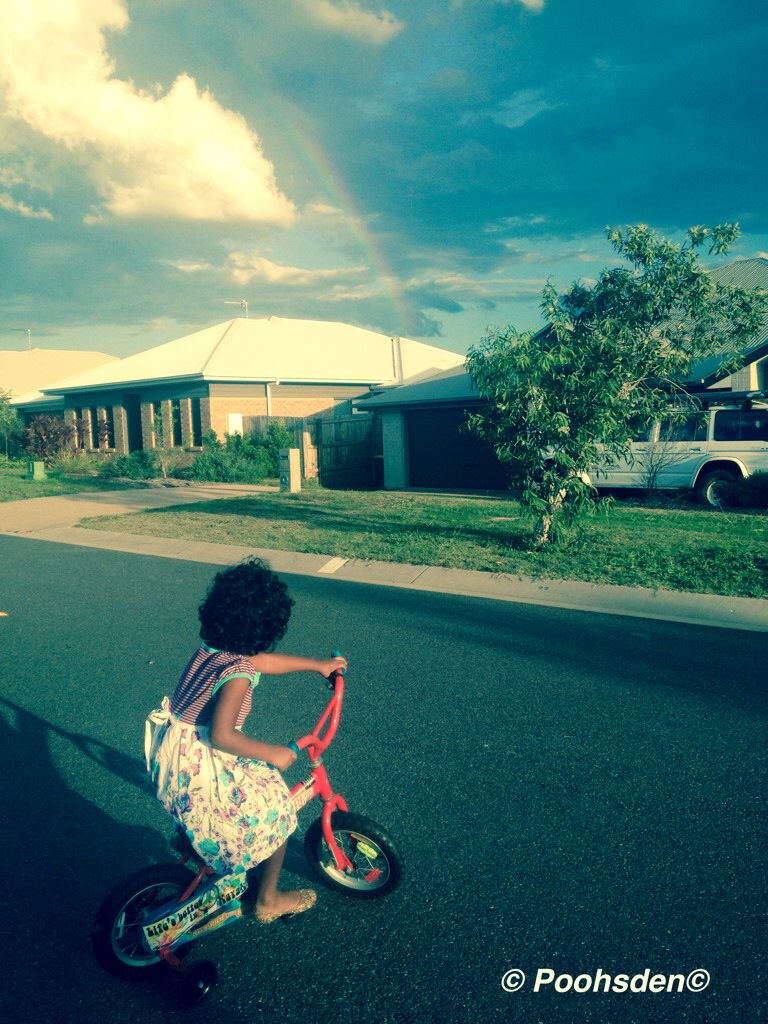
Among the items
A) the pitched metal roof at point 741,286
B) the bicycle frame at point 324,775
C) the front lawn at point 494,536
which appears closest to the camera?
the bicycle frame at point 324,775

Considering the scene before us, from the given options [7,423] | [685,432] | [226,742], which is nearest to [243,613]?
[226,742]

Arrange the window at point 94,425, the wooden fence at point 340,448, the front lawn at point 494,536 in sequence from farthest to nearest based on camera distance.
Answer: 1. the window at point 94,425
2. the wooden fence at point 340,448
3. the front lawn at point 494,536

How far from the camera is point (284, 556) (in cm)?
1151

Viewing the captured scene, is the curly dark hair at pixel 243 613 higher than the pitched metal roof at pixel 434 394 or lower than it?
lower

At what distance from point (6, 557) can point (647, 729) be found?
32.4 ft

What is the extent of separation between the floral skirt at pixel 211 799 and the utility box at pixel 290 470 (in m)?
17.2

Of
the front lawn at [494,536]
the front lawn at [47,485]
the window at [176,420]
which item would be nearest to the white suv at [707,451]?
the front lawn at [494,536]

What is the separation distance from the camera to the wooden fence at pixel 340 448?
2406cm

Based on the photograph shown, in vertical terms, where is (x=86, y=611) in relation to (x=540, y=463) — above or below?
below

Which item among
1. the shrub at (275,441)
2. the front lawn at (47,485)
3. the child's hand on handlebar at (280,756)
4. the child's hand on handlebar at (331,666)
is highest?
the shrub at (275,441)

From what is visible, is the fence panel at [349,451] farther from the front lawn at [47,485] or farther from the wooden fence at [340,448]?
the front lawn at [47,485]

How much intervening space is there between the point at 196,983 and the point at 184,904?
25cm

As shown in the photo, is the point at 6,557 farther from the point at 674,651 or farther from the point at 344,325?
the point at 344,325

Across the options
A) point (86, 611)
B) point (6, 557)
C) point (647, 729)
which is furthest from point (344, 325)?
point (647, 729)
